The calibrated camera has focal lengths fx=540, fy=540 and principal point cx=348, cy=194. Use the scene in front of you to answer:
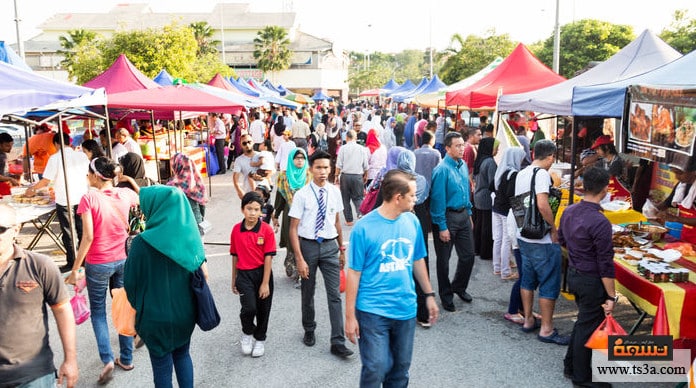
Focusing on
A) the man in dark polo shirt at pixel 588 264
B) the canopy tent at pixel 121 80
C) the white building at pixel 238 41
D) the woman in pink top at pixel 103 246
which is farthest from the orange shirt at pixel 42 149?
the white building at pixel 238 41

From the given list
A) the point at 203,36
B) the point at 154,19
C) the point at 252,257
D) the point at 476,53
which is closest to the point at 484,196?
the point at 252,257

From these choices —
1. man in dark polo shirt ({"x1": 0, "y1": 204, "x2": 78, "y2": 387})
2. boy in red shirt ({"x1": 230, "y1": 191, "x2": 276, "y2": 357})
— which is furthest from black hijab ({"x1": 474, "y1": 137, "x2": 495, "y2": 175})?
man in dark polo shirt ({"x1": 0, "y1": 204, "x2": 78, "y2": 387})

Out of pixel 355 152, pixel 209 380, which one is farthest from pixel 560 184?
pixel 209 380

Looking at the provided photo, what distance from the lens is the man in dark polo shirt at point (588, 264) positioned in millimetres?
4062

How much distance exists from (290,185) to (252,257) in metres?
1.91

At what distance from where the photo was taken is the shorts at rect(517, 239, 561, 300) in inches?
200

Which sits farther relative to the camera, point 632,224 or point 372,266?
point 632,224

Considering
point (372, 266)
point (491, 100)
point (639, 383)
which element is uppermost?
point (491, 100)

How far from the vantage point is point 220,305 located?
6215 millimetres

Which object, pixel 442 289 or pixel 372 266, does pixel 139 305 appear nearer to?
pixel 372 266

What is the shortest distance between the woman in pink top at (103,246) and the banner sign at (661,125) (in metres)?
4.63

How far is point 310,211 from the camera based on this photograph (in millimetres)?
4855

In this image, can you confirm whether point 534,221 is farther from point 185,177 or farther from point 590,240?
point 185,177

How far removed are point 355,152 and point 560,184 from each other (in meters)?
3.32
